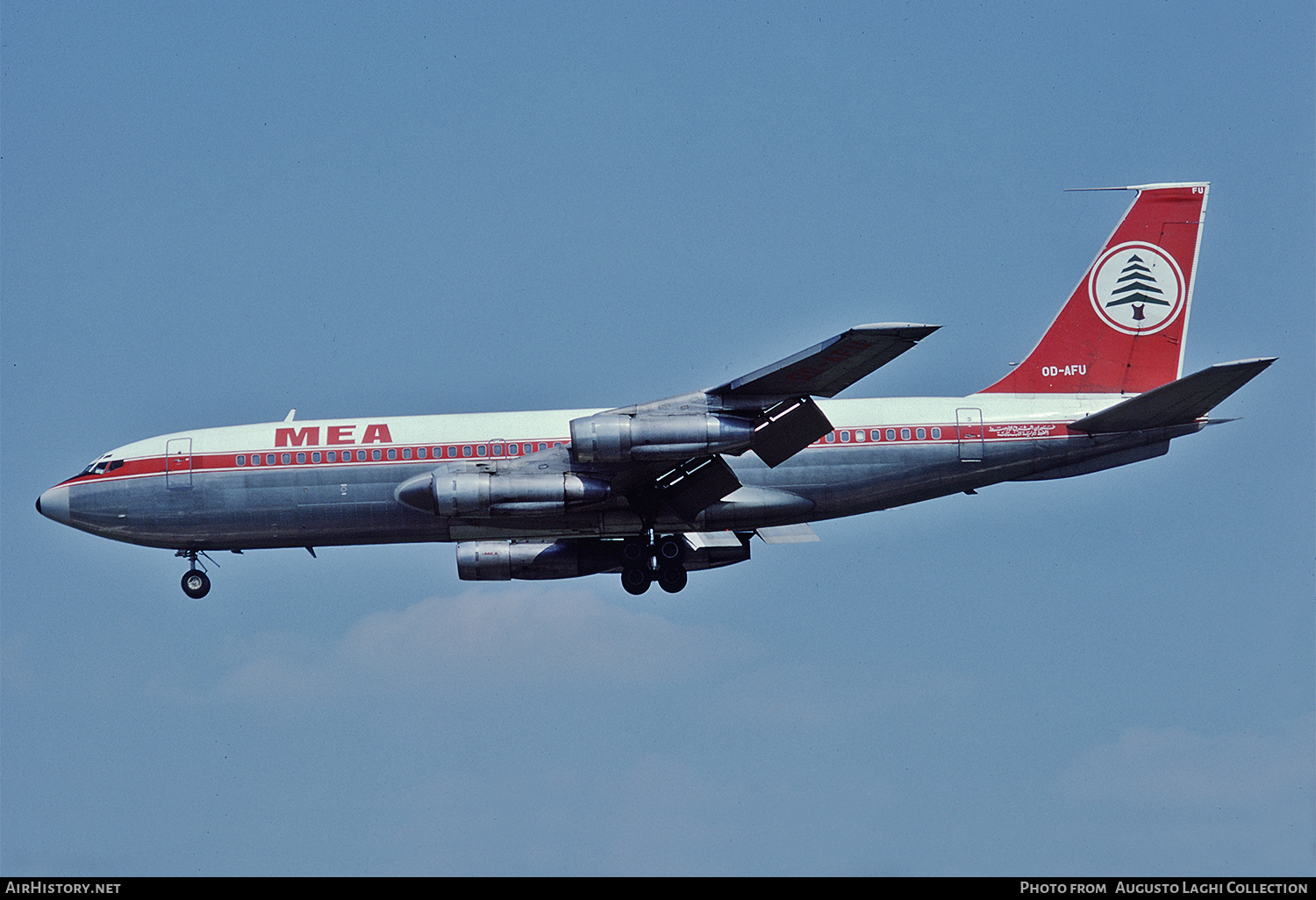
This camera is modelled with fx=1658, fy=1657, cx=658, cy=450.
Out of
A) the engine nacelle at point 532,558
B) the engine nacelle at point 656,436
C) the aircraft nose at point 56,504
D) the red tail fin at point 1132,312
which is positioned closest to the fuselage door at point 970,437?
the red tail fin at point 1132,312

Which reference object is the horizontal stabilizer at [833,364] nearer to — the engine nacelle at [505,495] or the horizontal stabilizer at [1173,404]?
the engine nacelle at [505,495]

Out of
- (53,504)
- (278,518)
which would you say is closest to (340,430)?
(278,518)

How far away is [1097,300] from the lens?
41.6 metres

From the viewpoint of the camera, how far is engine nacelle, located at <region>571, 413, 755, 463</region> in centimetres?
3456

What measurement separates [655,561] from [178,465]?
460 inches

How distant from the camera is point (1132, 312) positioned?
41.4 m

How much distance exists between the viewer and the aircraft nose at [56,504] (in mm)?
40719

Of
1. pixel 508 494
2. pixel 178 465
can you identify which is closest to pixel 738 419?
pixel 508 494

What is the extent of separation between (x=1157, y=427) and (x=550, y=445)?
13935 millimetres

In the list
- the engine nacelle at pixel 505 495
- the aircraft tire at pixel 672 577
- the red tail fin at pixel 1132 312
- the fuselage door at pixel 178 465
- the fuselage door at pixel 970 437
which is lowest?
the aircraft tire at pixel 672 577

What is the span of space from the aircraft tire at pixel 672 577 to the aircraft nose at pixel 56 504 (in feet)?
48.4

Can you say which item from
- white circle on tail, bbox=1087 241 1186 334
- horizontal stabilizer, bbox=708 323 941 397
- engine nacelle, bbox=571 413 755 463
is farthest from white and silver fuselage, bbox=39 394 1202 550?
horizontal stabilizer, bbox=708 323 941 397
